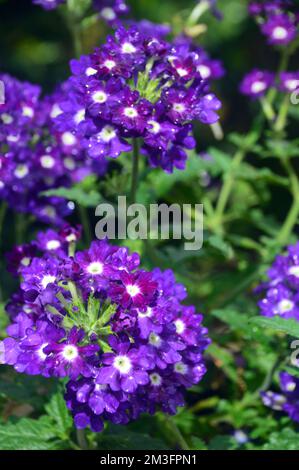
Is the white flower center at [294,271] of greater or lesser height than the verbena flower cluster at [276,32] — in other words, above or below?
below

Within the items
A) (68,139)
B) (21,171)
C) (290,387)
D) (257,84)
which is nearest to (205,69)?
(257,84)

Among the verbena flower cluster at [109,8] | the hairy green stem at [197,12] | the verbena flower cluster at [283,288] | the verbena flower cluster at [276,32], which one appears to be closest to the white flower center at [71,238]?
the verbena flower cluster at [283,288]

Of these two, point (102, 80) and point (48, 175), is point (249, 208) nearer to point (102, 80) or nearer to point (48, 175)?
point (48, 175)

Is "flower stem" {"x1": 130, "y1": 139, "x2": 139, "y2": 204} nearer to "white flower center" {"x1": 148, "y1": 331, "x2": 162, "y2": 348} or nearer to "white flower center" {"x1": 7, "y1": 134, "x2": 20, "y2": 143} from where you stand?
"white flower center" {"x1": 7, "y1": 134, "x2": 20, "y2": 143}

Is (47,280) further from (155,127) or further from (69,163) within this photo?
(69,163)

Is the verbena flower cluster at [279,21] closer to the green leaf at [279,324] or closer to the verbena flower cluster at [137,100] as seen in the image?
the verbena flower cluster at [137,100]
